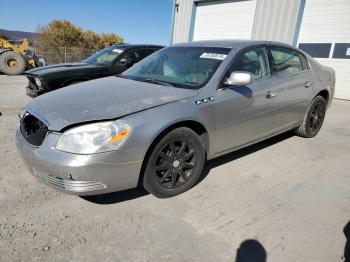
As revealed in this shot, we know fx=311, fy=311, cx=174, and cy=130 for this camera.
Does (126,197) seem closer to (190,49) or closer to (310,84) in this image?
(190,49)

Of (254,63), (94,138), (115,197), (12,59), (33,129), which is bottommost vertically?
(12,59)

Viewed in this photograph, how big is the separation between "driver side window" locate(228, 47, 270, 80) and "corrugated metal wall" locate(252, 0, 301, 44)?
8659 millimetres

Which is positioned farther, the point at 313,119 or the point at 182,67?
the point at 313,119

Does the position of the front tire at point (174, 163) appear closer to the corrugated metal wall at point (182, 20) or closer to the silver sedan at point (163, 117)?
the silver sedan at point (163, 117)

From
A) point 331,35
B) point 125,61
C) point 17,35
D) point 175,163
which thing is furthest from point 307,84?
point 17,35

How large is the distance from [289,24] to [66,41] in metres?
22.6

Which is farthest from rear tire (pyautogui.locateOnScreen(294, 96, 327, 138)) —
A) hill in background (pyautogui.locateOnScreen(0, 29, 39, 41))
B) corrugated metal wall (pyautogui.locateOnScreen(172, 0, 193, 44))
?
hill in background (pyautogui.locateOnScreen(0, 29, 39, 41))

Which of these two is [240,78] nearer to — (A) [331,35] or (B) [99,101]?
(B) [99,101]

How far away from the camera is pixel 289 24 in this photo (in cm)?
1167

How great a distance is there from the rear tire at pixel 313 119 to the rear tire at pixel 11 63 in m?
12.4

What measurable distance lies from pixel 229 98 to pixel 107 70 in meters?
4.09

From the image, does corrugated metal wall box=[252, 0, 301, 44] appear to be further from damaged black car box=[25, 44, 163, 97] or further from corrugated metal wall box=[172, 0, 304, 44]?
damaged black car box=[25, 44, 163, 97]

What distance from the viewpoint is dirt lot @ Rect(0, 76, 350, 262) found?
2338 mm

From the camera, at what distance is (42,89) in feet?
19.7
